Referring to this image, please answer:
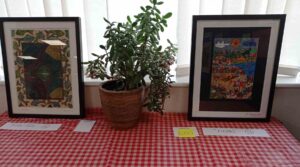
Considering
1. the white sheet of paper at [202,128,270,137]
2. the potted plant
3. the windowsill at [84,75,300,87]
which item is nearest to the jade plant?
the potted plant

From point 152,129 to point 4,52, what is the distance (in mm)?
785

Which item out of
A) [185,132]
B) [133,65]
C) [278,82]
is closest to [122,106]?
[133,65]

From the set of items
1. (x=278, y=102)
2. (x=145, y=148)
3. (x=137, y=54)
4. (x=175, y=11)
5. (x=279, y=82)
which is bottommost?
(x=145, y=148)

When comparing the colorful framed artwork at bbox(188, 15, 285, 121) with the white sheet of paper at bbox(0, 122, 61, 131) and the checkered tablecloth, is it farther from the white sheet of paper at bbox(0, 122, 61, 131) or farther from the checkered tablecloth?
the white sheet of paper at bbox(0, 122, 61, 131)

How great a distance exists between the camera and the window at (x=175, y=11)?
3.81ft

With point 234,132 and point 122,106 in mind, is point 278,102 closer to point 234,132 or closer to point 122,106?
point 234,132

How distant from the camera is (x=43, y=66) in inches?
45.8

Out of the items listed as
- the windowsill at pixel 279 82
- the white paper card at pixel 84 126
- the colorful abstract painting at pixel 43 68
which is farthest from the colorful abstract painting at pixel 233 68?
the colorful abstract painting at pixel 43 68

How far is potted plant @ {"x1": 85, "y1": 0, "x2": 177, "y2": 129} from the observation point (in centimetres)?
98

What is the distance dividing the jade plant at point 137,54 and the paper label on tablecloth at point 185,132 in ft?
0.60

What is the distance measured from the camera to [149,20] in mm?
979

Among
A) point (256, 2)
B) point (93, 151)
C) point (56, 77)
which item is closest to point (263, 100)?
point (256, 2)

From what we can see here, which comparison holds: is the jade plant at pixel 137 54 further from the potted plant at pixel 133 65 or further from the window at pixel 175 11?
the window at pixel 175 11

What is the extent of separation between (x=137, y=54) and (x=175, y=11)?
35 cm
